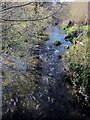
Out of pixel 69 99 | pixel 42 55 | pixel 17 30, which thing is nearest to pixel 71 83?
pixel 69 99

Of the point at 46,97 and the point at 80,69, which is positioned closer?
the point at 46,97

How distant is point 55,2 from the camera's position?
18.1 feet

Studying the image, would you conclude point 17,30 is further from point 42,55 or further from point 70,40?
point 70,40

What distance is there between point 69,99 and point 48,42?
1083 centimetres

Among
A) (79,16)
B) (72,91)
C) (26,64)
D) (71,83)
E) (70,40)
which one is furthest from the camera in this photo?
(70,40)

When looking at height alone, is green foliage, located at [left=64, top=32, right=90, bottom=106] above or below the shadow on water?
above

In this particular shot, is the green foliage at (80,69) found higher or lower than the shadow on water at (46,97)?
higher

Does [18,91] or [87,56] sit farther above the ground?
[87,56]

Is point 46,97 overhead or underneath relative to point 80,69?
underneath

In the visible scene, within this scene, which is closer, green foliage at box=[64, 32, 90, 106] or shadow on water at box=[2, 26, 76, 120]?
shadow on water at box=[2, 26, 76, 120]

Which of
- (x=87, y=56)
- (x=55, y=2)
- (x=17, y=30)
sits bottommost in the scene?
(x=87, y=56)

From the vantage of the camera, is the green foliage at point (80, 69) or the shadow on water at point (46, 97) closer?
the shadow on water at point (46, 97)

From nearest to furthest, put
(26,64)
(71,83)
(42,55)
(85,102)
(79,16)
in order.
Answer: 1. (85,102)
2. (71,83)
3. (26,64)
4. (42,55)
5. (79,16)

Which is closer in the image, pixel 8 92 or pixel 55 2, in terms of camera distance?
pixel 55 2
